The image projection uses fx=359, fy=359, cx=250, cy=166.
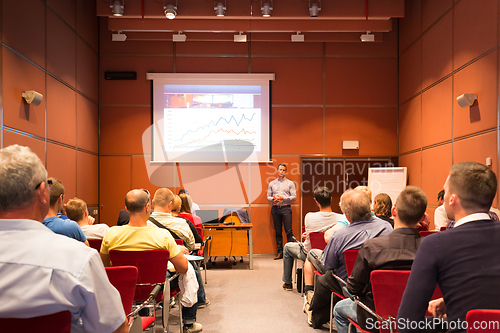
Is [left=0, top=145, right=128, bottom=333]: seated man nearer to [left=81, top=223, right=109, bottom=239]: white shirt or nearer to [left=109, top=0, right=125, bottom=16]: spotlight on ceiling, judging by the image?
[left=81, top=223, right=109, bottom=239]: white shirt

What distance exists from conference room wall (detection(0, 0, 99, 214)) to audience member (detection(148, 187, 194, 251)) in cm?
223

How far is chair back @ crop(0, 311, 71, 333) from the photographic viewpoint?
3.03 ft

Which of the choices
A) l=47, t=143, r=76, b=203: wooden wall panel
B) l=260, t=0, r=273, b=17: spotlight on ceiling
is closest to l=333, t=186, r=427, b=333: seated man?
l=47, t=143, r=76, b=203: wooden wall panel

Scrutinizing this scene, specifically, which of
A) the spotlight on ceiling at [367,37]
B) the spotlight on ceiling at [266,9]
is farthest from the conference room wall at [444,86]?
the spotlight on ceiling at [266,9]

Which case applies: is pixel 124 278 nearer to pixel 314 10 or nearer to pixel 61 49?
pixel 61 49

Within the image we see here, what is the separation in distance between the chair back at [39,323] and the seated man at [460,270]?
1.15 meters

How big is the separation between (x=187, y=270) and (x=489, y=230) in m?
2.10

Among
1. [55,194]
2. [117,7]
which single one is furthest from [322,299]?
[117,7]

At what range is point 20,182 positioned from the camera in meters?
1.02

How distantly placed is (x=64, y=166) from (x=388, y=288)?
557cm

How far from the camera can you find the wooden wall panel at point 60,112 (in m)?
5.46

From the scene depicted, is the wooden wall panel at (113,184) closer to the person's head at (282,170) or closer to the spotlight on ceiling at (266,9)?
the person's head at (282,170)

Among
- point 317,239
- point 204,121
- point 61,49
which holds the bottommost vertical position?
point 317,239

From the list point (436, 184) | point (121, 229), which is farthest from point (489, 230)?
point (436, 184)
